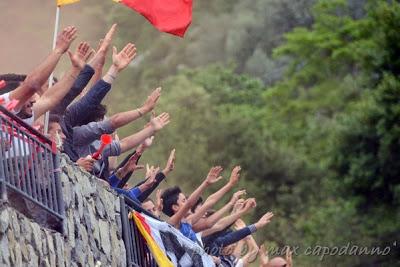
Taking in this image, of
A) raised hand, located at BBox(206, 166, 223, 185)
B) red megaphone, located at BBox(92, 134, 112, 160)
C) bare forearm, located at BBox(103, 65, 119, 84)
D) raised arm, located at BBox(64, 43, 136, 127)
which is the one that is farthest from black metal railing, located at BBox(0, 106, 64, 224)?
raised hand, located at BBox(206, 166, 223, 185)

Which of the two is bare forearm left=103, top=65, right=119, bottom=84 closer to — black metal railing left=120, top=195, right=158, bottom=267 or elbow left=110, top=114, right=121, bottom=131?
elbow left=110, top=114, right=121, bottom=131

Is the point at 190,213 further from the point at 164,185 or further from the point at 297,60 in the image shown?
the point at 297,60

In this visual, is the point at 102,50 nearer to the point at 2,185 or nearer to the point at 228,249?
the point at 2,185

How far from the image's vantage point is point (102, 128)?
52.5 ft

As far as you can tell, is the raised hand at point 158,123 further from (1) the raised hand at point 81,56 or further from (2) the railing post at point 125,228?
(1) the raised hand at point 81,56

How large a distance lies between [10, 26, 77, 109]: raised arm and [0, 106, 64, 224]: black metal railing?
0.77 ft

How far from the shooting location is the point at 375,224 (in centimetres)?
3625

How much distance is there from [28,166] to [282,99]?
39.8 metres

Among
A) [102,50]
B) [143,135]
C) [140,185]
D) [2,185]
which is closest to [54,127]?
[102,50]

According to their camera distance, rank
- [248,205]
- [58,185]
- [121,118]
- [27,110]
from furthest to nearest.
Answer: [248,205] < [121,118] < [58,185] < [27,110]

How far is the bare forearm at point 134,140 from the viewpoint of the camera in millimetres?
17234

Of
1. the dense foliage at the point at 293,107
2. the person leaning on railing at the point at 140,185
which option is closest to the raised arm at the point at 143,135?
the person leaning on railing at the point at 140,185

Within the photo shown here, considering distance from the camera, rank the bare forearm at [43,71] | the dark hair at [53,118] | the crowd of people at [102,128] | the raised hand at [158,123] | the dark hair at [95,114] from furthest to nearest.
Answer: the raised hand at [158,123]
the dark hair at [95,114]
the dark hair at [53,118]
the crowd of people at [102,128]
the bare forearm at [43,71]

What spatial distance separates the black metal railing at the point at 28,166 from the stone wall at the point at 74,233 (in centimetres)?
18
